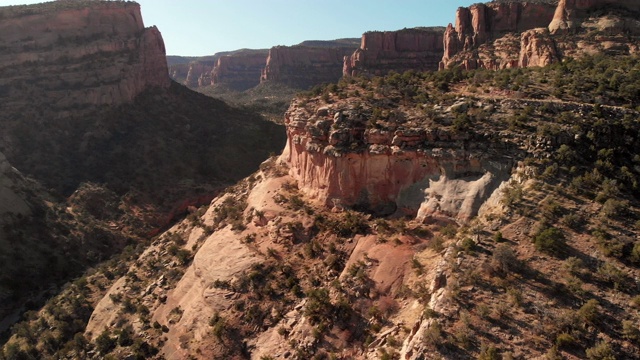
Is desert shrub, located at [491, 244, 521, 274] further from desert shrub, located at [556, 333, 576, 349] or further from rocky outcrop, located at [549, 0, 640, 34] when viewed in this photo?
rocky outcrop, located at [549, 0, 640, 34]

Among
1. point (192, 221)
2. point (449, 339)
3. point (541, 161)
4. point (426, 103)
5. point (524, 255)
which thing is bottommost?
point (192, 221)

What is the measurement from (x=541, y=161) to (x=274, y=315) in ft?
51.3

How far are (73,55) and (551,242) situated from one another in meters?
83.0

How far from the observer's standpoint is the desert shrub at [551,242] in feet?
63.7

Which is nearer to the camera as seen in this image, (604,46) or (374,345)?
(374,345)

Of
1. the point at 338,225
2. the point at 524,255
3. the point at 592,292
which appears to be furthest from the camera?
the point at 338,225

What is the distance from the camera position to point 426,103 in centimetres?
2900

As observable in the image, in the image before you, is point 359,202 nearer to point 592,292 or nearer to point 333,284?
point 333,284

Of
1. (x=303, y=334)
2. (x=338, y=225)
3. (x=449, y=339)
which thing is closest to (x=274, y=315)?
(x=303, y=334)

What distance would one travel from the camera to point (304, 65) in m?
165

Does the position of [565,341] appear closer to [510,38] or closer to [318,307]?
[318,307]

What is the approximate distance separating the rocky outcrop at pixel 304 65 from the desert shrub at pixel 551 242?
141 m

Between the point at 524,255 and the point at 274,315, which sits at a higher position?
the point at 524,255

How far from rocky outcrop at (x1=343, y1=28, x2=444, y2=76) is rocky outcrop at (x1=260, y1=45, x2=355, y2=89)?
37.7 metres
